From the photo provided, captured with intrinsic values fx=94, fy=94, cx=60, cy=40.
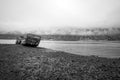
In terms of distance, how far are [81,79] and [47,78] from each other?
2.73m

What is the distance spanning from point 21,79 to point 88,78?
17.5 feet

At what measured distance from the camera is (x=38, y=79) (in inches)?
289

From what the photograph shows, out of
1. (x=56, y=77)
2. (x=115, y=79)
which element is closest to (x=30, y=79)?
(x=56, y=77)

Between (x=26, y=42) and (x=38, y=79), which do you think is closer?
(x=38, y=79)

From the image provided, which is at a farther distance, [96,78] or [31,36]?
[31,36]

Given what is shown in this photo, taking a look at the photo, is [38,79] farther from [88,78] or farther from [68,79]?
[88,78]

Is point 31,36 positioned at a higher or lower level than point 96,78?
higher

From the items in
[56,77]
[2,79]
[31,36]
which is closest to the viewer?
[2,79]

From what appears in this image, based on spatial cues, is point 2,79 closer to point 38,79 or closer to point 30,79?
point 30,79

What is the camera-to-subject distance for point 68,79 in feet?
24.3

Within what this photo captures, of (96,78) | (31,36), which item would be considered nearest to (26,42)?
(31,36)

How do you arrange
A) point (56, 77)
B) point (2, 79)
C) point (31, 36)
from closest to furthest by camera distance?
point (2, 79)
point (56, 77)
point (31, 36)

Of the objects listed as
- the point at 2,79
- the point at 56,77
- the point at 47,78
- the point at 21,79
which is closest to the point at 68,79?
the point at 56,77

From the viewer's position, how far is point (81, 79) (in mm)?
7523
